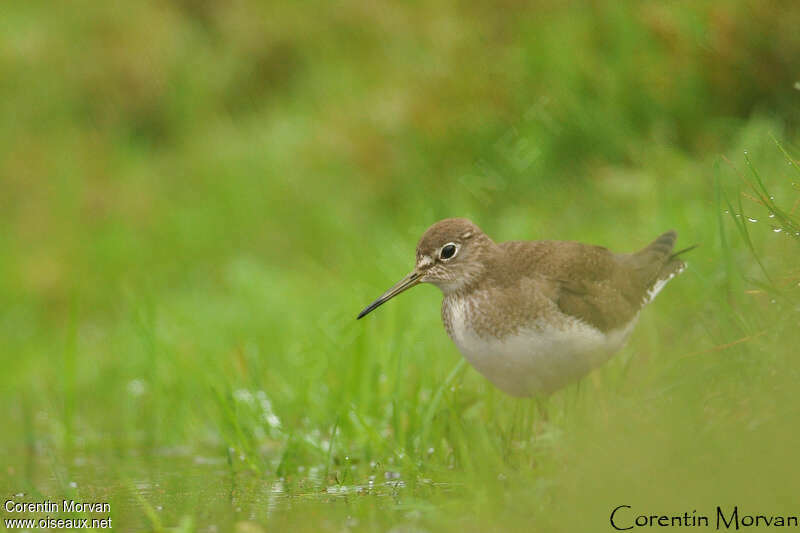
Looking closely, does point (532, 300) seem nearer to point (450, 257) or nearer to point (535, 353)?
point (535, 353)

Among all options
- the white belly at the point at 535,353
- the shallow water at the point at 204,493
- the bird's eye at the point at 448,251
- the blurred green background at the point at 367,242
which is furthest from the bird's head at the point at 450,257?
the shallow water at the point at 204,493

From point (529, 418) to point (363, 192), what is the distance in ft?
22.0

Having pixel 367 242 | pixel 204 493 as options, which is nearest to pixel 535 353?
pixel 204 493

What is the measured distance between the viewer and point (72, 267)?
1371 centimetres

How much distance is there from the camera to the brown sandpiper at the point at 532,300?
16.2 feet

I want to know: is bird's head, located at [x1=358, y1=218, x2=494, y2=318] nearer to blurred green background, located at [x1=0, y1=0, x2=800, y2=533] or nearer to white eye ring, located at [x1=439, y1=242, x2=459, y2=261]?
white eye ring, located at [x1=439, y1=242, x2=459, y2=261]

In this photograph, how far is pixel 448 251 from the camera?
17.8 feet

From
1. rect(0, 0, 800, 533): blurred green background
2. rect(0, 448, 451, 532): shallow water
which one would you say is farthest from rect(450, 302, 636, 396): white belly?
rect(0, 448, 451, 532): shallow water

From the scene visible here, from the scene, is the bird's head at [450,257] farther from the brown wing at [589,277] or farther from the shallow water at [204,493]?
the shallow water at [204,493]

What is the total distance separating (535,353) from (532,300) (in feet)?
0.99

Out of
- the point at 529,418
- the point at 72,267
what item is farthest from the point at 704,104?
the point at 72,267

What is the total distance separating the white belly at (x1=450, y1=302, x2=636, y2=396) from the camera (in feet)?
16.1

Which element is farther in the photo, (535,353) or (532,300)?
(532,300)

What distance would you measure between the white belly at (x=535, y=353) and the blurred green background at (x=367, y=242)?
1.04ft
